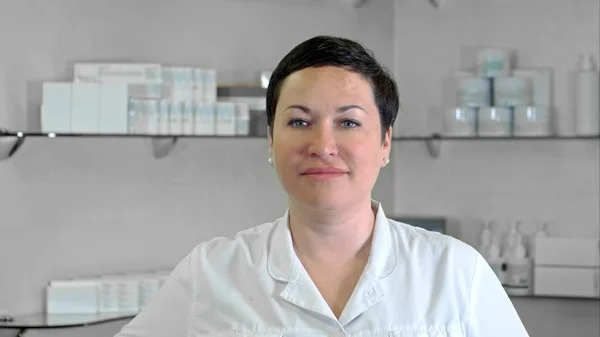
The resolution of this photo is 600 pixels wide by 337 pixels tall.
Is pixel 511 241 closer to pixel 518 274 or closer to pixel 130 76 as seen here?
pixel 518 274

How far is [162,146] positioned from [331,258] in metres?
1.27

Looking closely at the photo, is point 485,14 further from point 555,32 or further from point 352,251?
point 352,251

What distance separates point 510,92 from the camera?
2412mm

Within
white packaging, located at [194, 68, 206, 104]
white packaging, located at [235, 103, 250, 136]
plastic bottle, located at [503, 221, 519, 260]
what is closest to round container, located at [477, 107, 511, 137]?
plastic bottle, located at [503, 221, 519, 260]

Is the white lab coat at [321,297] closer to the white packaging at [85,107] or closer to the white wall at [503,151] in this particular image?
the white packaging at [85,107]

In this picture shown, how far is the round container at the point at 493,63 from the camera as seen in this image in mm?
2447

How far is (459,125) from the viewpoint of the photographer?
2.45 m

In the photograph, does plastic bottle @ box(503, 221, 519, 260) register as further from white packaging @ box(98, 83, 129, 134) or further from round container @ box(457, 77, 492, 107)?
white packaging @ box(98, 83, 129, 134)

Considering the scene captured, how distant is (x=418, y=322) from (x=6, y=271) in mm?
1396

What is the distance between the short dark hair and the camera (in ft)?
3.84

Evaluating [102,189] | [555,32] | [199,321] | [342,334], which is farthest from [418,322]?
[555,32]

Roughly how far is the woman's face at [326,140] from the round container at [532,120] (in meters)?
1.33

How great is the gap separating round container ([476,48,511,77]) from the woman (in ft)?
4.18

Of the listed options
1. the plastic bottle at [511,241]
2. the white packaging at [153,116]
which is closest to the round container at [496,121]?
the plastic bottle at [511,241]
